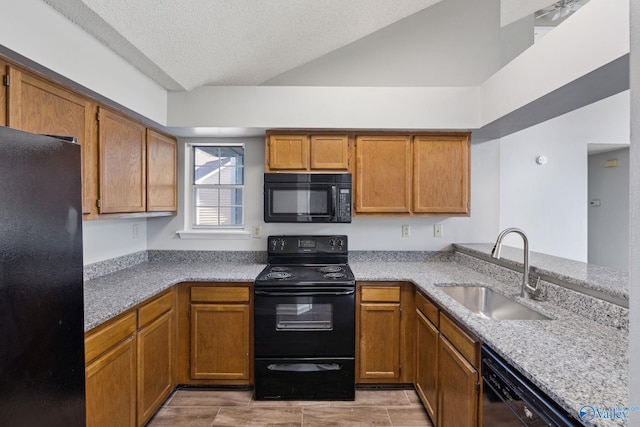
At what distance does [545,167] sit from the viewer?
3166 millimetres

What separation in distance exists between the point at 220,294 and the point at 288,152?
1.26m

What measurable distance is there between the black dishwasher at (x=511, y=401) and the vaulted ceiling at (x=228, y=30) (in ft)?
7.22

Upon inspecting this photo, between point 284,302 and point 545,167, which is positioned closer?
point 284,302

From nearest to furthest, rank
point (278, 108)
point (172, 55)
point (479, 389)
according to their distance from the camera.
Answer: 1. point (479, 389)
2. point (172, 55)
3. point (278, 108)

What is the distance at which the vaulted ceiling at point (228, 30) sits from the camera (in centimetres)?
164

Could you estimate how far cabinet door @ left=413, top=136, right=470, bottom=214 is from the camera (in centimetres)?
264

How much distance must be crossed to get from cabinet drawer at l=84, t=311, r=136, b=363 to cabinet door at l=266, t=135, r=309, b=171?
1466 mm

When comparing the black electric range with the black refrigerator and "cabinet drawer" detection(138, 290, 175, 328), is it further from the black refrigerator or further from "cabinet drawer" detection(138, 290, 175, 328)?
the black refrigerator

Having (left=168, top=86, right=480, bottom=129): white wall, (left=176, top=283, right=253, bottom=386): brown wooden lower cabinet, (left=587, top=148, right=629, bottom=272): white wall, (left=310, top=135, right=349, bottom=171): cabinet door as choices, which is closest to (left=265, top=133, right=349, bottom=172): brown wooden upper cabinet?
(left=310, top=135, right=349, bottom=171): cabinet door

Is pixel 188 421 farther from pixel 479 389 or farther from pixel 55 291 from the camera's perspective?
pixel 479 389

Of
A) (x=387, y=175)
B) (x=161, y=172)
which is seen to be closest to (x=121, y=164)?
(x=161, y=172)

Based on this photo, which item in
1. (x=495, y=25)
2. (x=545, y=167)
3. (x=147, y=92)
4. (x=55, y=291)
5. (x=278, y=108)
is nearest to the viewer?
(x=55, y=291)

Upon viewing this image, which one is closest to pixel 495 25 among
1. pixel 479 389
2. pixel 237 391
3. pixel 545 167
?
pixel 545 167

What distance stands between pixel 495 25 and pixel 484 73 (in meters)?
0.45
